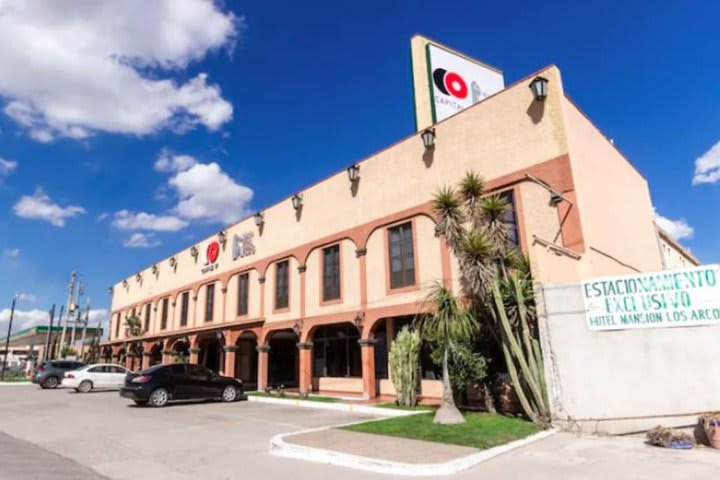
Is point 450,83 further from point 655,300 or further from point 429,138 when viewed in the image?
point 655,300

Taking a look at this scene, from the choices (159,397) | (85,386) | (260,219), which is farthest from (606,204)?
(85,386)

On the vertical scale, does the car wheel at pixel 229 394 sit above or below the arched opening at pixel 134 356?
below

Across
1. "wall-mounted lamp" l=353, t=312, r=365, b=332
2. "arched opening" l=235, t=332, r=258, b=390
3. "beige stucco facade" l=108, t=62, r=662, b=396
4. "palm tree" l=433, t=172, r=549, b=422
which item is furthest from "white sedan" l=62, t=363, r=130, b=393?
"palm tree" l=433, t=172, r=549, b=422

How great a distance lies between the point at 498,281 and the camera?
1211 centimetres

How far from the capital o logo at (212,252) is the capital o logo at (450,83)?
53.5 feet

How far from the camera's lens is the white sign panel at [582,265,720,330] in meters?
9.60

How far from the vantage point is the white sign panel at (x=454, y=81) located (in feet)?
72.3

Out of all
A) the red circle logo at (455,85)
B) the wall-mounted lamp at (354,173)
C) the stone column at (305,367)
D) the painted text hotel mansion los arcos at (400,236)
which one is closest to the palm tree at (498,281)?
the painted text hotel mansion los arcos at (400,236)

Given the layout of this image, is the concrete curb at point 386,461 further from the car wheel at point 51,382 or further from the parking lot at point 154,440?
the car wheel at point 51,382

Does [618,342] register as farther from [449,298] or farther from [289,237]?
[289,237]

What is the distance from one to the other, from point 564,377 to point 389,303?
25.5 ft

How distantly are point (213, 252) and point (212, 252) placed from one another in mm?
145

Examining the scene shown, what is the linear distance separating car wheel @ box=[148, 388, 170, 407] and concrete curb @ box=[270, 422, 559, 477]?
9.46 meters

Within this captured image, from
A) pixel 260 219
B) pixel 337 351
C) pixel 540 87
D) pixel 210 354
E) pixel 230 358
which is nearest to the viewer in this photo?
pixel 540 87
